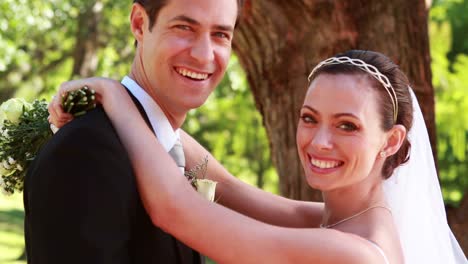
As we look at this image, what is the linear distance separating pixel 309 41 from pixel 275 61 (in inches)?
12.1

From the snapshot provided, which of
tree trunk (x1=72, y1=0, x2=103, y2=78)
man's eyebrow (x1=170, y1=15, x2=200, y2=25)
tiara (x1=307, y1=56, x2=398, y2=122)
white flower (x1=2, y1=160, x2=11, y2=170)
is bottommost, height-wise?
white flower (x1=2, y1=160, x2=11, y2=170)

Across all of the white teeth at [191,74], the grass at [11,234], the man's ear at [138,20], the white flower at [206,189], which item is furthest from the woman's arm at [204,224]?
the grass at [11,234]

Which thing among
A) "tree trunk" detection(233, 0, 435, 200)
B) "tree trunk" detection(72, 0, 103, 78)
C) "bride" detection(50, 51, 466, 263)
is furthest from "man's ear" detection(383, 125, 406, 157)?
"tree trunk" detection(72, 0, 103, 78)

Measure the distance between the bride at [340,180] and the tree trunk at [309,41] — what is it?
5.60 ft

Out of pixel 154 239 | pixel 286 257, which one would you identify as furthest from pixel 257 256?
pixel 154 239

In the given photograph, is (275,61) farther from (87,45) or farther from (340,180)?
(87,45)

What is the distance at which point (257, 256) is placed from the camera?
3.10m

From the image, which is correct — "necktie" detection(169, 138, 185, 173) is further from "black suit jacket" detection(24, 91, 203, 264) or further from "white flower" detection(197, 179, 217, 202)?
"black suit jacket" detection(24, 91, 203, 264)

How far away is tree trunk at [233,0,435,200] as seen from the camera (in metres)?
Result: 5.50

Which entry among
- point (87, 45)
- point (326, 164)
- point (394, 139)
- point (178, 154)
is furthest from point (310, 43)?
point (87, 45)

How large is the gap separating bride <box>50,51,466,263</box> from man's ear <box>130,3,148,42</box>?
1.00ft

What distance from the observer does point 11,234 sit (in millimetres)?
20453

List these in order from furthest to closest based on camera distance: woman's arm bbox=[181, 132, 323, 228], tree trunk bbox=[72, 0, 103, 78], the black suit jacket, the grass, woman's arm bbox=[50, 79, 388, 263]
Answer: the grass, tree trunk bbox=[72, 0, 103, 78], woman's arm bbox=[181, 132, 323, 228], woman's arm bbox=[50, 79, 388, 263], the black suit jacket

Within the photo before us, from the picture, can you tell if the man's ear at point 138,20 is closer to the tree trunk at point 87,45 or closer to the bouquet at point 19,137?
the bouquet at point 19,137
